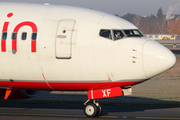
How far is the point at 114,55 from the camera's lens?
44.6ft

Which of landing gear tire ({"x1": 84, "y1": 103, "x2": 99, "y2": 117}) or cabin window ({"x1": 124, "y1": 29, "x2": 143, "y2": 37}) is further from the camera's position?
landing gear tire ({"x1": 84, "y1": 103, "x2": 99, "y2": 117})

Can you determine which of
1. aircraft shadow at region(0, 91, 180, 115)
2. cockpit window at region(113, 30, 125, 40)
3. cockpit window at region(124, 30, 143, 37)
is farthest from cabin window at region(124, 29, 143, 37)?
aircraft shadow at region(0, 91, 180, 115)

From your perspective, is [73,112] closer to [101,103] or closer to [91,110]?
[91,110]

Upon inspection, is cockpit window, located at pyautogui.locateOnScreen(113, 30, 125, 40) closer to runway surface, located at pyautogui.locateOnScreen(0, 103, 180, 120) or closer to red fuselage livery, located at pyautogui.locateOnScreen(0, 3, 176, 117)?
red fuselage livery, located at pyautogui.locateOnScreen(0, 3, 176, 117)

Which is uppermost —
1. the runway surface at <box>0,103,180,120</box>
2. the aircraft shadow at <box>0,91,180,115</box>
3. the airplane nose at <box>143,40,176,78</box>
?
the airplane nose at <box>143,40,176,78</box>

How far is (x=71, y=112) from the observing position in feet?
54.3

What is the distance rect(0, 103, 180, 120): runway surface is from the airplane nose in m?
2.55

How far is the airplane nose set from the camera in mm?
13094

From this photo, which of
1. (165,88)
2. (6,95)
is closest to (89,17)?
(6,95)

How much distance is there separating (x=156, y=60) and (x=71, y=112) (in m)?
5.58

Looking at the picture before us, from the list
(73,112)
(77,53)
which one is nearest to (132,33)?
(77,53)

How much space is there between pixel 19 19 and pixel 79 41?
3.03 m

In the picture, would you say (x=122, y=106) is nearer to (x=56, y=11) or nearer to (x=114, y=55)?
(x=114, y=55)

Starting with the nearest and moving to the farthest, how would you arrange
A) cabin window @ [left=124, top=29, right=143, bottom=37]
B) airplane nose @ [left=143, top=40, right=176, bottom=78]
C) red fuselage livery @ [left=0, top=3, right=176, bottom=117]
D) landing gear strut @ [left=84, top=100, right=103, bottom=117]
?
1. airplane nose @ [left=143, top=40, right=176, bottom=78]
2. red fuselage livery @ [left=0, top=3, right=176, bottom=117]
3. cabin window @ [left=124, top=29, right=143, bottom=37]
4. landing gear strut @ [left=84, top=100, right=103, bottom=117]
